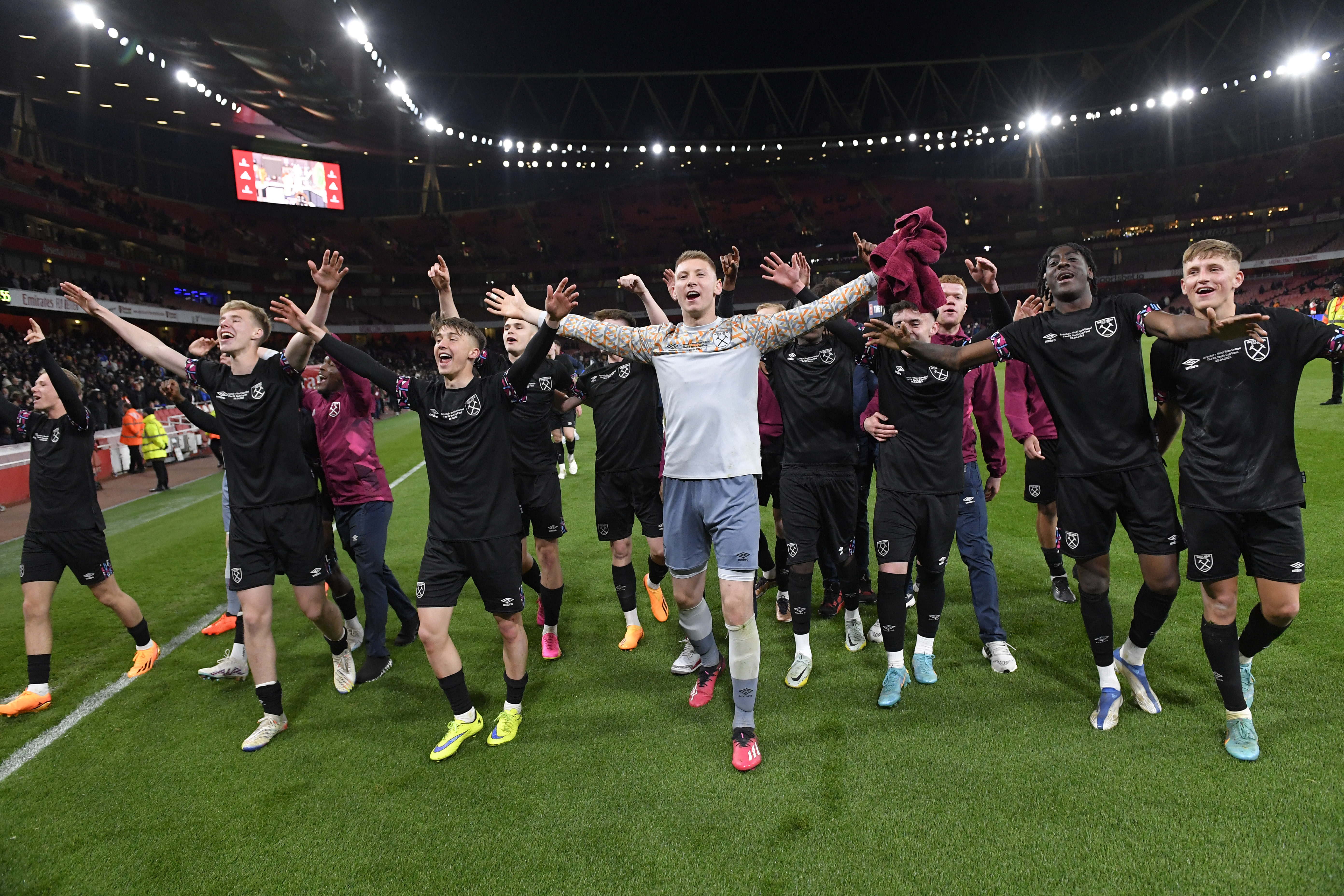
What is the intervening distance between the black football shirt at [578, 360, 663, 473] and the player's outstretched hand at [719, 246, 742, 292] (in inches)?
47.9

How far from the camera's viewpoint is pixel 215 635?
579 cm

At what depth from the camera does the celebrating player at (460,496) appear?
3729 mm

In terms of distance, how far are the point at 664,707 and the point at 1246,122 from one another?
65.4m

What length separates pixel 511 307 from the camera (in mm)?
3781

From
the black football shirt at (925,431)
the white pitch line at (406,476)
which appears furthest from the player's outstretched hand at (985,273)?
the white pitch line at (406,476)

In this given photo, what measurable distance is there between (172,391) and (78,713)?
2.25m

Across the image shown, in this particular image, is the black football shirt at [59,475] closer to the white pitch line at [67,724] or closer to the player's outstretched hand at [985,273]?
the white pitch line at [67,724]

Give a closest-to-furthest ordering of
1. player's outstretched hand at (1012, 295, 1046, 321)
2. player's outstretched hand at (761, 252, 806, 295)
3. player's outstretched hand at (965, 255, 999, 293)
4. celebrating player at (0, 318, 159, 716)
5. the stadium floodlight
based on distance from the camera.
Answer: player's outstretched hand at (965, 255, 999, 293) → player's outstretched hand at (761, 252, 806, 295) → celebrating player at (0, 318, 159, 716) → player's outstretched hand at (1012, 295, 1046, 321) → the stadium floodlight

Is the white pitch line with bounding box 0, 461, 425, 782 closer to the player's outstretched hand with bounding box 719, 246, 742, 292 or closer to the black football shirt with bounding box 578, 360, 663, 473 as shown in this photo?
the black football shirt with bounding box 578, 360, 663, 473

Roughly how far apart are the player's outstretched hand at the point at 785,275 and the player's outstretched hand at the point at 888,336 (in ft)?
2.61

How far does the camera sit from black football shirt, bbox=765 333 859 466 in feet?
14.8

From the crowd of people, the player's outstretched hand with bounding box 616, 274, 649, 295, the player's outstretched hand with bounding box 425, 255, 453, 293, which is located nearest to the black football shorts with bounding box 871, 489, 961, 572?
the crowd of people

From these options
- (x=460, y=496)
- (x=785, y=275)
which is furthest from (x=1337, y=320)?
(x=460, y=496)

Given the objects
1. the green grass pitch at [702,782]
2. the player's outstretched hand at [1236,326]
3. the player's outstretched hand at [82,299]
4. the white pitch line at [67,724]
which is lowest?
the green grass pitch at [702,782]
